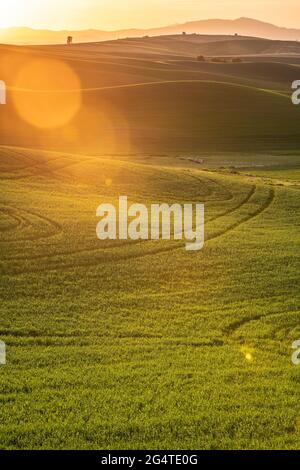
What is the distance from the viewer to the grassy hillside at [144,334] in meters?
14.2

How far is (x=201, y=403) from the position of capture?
15.2m

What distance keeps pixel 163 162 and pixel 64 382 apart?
2015 inches

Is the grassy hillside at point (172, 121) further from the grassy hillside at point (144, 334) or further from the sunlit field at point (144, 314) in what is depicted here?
the grassy hillside at point (144, 334)

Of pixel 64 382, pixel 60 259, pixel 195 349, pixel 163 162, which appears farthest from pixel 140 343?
pixel 163 162

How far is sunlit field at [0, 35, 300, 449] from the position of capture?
1434cm

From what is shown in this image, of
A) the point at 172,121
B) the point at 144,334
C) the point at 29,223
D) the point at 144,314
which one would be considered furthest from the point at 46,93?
the point at 144,334

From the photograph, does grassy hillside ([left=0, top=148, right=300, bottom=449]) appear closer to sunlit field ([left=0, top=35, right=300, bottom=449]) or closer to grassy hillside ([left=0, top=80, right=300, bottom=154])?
sunlit field ([left=0, top=35, right=300, bottom=449])

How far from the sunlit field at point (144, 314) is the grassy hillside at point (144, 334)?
0.05 meters

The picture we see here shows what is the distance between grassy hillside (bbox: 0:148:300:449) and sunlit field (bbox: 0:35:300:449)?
0.17ft

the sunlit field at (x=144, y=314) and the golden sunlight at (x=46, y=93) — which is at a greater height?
the golden sunlight at (x=46, y=93)

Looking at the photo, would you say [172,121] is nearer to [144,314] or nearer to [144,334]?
[144,314]

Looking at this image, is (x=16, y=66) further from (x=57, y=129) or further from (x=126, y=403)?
(x=126, y=403)

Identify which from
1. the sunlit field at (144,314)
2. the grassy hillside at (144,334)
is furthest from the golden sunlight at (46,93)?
the grassy hillside at (144,334)

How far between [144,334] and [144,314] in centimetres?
168
